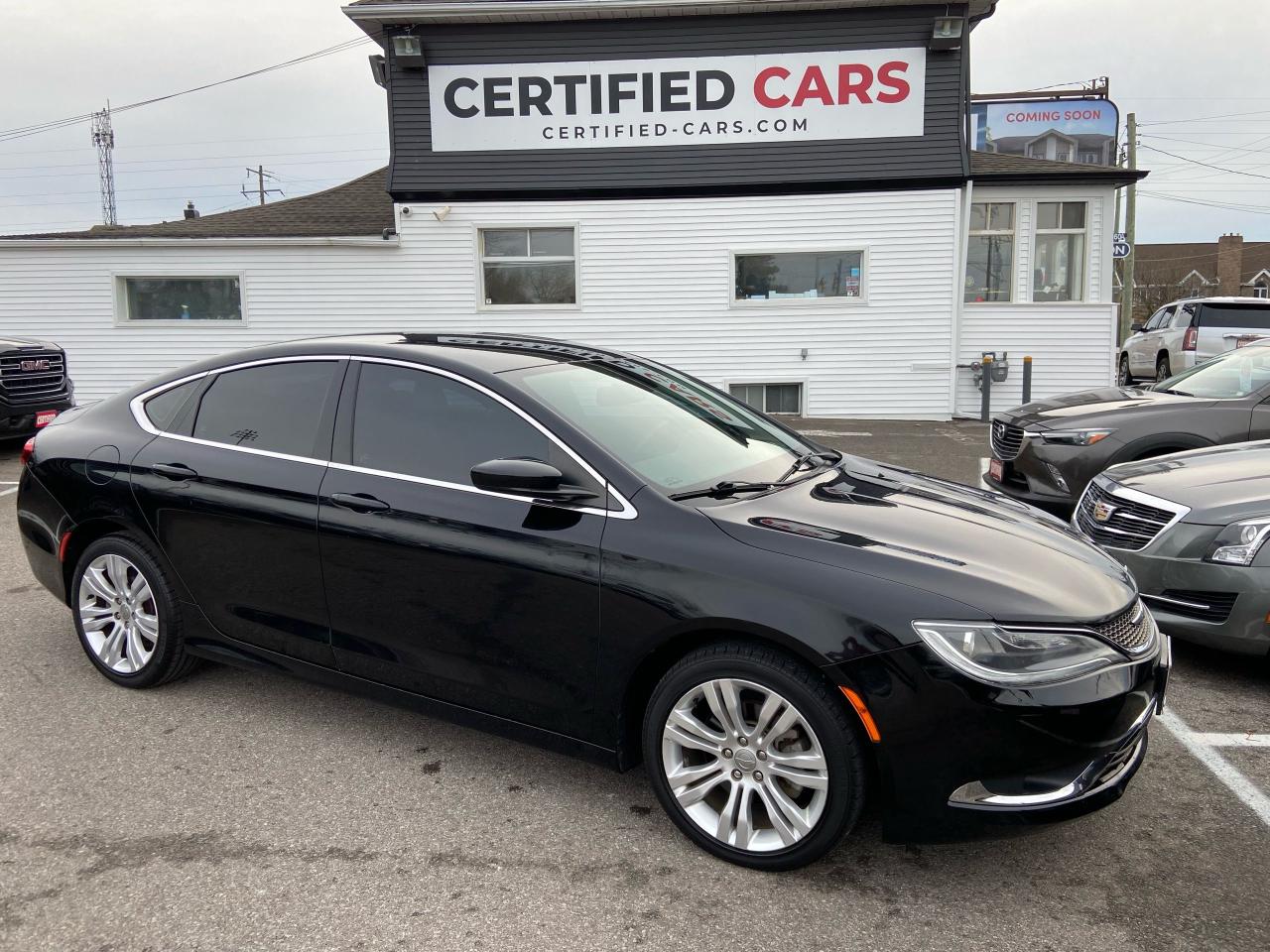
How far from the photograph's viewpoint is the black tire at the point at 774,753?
266cm

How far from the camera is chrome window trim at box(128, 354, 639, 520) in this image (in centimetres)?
305

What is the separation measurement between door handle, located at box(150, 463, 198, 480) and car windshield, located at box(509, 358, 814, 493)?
1473 mm

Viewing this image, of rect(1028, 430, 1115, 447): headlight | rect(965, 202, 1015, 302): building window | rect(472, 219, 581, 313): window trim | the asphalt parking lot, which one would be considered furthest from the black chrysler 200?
rect(965, 202, 1015, 302): building window

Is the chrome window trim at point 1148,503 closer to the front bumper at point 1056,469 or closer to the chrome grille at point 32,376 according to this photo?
the front bumper at point 1056,469

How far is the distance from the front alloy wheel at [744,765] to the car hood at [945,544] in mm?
470

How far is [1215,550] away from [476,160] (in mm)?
11984

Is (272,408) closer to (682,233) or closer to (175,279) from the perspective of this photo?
(682,233)

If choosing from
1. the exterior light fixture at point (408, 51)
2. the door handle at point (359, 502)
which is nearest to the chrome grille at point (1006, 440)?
the door handle at point (359, 502)

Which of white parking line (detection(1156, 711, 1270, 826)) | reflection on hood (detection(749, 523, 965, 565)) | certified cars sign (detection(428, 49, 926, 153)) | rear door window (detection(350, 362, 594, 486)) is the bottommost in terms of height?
white parking line (detection(1156, 711, 1270, 826))

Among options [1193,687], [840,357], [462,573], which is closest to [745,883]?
[462,573]

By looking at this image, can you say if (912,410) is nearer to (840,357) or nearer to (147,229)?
(840,357)

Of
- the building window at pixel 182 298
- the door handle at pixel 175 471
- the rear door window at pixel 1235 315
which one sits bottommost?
the door handle at pixel 175 471

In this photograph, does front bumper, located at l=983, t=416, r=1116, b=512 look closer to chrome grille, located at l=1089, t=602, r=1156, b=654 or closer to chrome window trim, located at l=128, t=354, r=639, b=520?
chrome grille, located at l=1089, t=602, r=1156, b=654

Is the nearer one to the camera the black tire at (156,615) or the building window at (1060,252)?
the black tire at (156,615)
